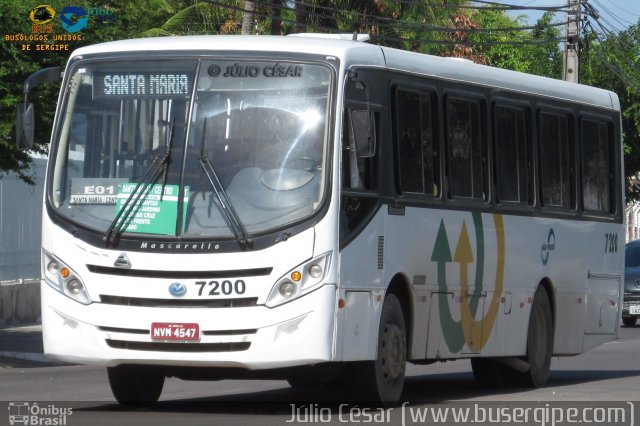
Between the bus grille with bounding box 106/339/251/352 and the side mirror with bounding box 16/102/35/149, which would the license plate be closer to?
the bus grille with bounding box 106/339/251/352

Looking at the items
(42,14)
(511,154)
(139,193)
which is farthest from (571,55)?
(139,193)

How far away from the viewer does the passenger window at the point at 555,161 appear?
1625 centimetres

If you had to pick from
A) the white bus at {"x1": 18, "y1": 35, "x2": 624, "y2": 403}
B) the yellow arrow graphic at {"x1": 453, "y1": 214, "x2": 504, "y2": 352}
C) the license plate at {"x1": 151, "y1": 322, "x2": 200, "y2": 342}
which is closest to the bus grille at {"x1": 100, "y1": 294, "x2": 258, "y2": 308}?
the white bus at {"x1": 18, "y1": 35, "x2": 624, "y2": 403}

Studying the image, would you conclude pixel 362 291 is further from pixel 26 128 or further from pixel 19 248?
pixel 19 248

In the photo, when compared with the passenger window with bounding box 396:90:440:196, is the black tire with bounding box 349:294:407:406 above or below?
below

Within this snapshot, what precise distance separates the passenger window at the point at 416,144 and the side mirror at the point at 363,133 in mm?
1086

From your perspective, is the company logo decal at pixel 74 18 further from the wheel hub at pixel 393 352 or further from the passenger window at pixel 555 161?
the wheel hub at pixel 393 352

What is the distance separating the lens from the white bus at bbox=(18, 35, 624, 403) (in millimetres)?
11508

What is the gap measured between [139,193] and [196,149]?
54 cm

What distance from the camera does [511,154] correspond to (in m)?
15.4

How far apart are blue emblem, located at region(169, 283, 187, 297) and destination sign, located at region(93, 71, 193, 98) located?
1.54m

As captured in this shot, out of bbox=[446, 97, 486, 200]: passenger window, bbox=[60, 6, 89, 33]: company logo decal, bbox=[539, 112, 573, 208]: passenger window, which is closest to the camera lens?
bbox=[446, 97, 486, 200]: passenger window

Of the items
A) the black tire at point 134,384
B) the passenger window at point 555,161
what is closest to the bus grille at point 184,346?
the black tire at point 134,384

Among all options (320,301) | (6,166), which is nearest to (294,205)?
(320,301)
